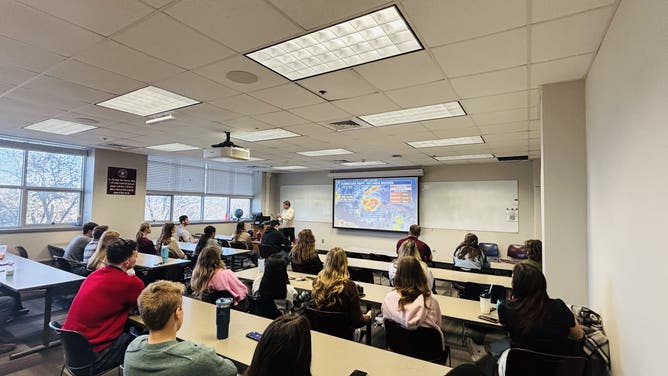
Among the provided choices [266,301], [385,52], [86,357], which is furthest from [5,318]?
[385,52]

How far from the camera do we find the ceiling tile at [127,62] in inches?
89.7

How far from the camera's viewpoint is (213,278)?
2877mm

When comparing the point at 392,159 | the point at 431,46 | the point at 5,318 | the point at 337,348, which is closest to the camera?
the point at 337,348

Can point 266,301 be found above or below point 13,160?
below

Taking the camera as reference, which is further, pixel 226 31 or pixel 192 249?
pixel 192 249

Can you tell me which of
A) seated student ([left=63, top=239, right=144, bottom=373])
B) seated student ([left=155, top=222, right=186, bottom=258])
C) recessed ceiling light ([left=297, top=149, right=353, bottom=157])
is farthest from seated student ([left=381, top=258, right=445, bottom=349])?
recessed ceiling light ([left=297, top=149, right=353, bottom=157])

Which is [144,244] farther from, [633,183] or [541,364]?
[633,183]

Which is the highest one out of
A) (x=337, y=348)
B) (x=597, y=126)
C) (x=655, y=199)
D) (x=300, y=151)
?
(x=300, y=151)

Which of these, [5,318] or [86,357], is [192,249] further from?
[86,357]

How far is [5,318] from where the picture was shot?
3.95m

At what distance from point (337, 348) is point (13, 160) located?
23.7ft

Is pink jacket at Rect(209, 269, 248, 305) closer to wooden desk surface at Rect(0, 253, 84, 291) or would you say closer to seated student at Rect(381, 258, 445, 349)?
seated student at Rect(381, 258, 445, 349)

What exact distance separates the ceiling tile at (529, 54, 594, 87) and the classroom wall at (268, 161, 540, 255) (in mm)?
5100

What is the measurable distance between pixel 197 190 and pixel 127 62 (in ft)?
23.2
